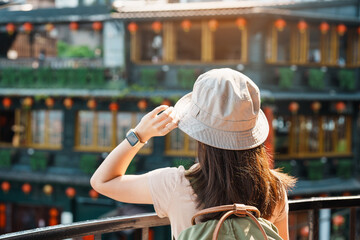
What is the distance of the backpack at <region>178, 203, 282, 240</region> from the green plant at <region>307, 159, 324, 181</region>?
37.3 feet

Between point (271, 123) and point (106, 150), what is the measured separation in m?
5.35

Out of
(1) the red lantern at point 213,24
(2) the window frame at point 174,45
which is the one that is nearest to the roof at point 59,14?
(2) the window frame at point 174,45

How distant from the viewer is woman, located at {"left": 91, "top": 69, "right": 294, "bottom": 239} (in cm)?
134

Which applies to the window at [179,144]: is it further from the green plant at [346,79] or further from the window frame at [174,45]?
the green plant at [346,79]

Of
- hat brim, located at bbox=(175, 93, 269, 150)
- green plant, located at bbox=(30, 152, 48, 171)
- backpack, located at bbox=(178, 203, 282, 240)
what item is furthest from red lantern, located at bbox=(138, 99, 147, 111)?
backpack, located at bbox=(178, 203, 282, 240)

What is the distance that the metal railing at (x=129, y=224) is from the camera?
4.83 feet

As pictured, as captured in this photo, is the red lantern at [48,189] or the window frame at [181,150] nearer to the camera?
the window frame at [181,150]

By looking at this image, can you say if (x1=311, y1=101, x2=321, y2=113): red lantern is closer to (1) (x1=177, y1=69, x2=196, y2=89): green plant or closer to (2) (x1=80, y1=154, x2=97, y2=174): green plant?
(1) (x1=177, y1=69, x2=196, y2=89): green plant

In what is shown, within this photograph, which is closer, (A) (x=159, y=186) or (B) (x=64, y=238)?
(A) (x=159, y=186)

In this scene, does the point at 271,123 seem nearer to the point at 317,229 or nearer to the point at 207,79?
the point at 317,229

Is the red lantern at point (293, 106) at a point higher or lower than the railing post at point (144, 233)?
lower

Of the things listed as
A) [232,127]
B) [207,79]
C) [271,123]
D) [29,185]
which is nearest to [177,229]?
[232,127]

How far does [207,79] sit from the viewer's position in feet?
4.46

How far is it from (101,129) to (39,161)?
7.48ft
